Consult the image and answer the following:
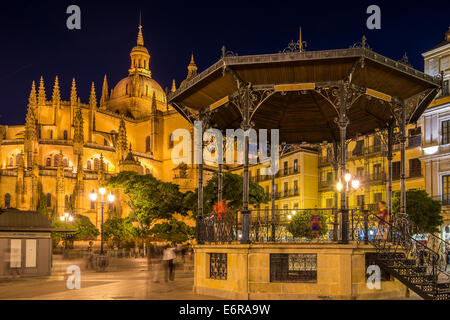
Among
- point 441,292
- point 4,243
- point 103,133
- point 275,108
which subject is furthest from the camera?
point 103,133

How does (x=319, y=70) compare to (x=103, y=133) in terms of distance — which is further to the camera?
(x=103, y=133)

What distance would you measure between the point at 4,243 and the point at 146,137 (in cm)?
7301

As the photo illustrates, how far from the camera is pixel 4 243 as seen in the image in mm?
22219

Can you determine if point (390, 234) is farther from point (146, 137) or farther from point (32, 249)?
point (146, 137)

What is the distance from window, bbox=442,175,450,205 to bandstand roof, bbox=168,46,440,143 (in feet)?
60.1

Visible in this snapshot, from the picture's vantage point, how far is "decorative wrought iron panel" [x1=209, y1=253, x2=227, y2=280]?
46.5 feet

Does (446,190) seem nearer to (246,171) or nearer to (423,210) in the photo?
(423,210)

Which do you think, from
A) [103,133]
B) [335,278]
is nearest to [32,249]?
[335,278]

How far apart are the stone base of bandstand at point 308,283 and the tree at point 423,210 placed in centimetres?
2076

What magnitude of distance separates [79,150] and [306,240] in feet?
227

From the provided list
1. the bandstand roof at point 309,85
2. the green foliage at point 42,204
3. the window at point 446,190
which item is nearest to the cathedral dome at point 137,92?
the green foliage at point 42,204

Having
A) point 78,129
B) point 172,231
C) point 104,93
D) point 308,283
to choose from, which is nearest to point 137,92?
point 104,93

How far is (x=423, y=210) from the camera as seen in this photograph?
3303cm

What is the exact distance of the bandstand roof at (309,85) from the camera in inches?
536
